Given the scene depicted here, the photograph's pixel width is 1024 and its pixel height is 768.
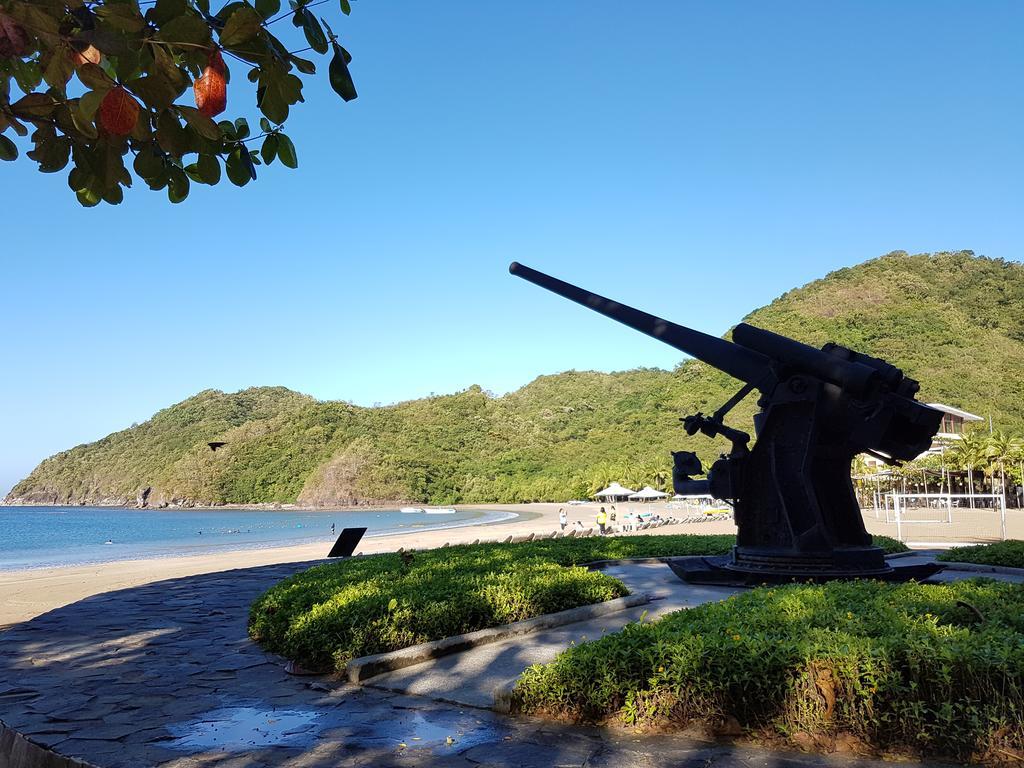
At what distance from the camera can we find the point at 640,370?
5143 inches

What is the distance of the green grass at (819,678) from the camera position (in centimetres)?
344

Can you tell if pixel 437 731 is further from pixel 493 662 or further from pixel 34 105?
pixel 34 105

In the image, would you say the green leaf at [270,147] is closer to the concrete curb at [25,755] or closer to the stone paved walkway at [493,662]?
the concrete curb at [25,755]

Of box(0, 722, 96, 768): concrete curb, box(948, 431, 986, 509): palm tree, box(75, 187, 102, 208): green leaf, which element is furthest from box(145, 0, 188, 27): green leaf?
box(948, 431, 986, 509): palm tree

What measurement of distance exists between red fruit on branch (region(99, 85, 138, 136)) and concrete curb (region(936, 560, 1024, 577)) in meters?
10.7

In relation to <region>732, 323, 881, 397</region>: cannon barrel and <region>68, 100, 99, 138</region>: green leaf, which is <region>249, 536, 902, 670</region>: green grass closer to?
<region>732, 323, 881, 397</region>: cannon barrel

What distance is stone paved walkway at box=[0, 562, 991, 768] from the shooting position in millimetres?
3613

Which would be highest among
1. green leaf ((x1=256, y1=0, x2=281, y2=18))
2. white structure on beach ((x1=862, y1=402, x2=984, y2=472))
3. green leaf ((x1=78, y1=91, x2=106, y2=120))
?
white structure on beach ((x1=862, y1=402, x2=984, y2=472))

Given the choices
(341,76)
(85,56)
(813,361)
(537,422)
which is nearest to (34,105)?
(85,56)

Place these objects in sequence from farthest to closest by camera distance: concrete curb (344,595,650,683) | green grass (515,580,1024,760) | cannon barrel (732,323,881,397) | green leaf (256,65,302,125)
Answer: cannon barrel (732,323,881,397) < concrete curb (344,595,650,683) < green grass (515,580,1024,760) < green leaf (256,65,302,125)

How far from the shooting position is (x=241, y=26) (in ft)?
6.25

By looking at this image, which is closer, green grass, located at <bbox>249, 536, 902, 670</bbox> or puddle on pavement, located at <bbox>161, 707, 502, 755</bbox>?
puddle on pavement, located at <bbox>161, 707, 502, 755</bbox>

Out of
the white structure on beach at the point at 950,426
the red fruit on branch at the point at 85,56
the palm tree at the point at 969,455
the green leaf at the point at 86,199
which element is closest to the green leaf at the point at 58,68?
the red fruit on branch at the point at 85,56

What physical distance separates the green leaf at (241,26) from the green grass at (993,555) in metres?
10.9
